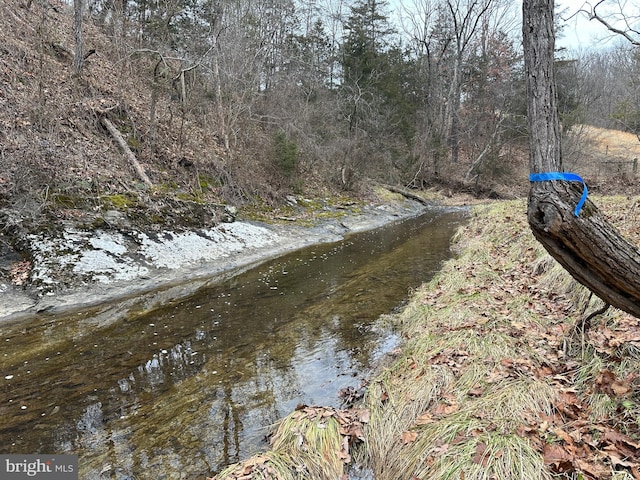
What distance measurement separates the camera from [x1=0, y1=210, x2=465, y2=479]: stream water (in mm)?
3949

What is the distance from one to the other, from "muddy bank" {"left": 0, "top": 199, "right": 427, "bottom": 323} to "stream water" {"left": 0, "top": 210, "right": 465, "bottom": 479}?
0.58 meters

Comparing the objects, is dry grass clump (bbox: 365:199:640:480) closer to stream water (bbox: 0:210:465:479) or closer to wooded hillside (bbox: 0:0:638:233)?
stream water (bbox: 0:210:465:479)

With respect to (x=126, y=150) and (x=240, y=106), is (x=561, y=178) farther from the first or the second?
(x=240, y=106)

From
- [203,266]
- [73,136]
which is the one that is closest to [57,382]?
[203,266]

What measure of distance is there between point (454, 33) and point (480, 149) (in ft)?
29.4

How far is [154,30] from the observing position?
55.3 feet

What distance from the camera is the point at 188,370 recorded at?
5.45 meters

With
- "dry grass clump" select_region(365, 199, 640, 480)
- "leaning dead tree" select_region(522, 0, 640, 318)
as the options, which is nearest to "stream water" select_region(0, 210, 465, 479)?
"dry grass clump" select_region(365, 199, 640, 480)

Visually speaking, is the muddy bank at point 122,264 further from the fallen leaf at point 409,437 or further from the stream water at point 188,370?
the fallen leaf at point 409,437

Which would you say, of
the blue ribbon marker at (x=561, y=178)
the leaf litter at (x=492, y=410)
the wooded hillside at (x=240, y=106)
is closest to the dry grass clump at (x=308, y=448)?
the leaf litter at (x=492, y=410)

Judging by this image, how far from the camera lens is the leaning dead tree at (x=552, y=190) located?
2.76 meters

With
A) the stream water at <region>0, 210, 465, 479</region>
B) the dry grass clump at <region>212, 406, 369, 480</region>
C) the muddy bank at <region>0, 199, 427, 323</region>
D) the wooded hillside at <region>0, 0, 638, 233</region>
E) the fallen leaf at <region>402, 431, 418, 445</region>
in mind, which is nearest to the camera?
the dry grass clump at <region>212, 406, 369, 480</region>

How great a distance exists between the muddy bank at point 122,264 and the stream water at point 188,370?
1.92 feet

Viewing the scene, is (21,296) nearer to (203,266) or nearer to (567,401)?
(203,266)
